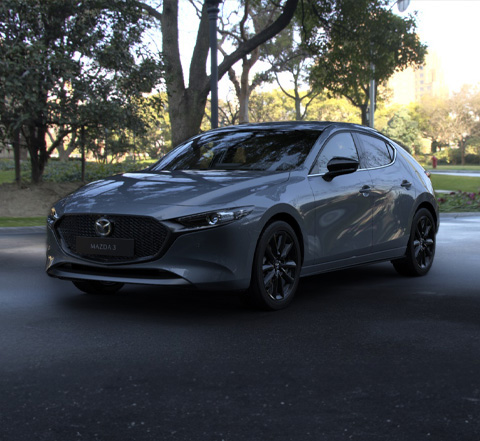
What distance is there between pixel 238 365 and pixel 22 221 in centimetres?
1186

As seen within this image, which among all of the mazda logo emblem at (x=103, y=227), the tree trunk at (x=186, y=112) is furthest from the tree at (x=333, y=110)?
the mazda logo emblem at (x=103, y=227)

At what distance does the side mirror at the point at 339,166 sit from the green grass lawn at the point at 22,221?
365 inches

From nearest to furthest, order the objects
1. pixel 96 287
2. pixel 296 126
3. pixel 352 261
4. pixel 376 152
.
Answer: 1. pixel 96 287
2. pixel 352 261
3. pixel 296 126
4. pixel 376 152

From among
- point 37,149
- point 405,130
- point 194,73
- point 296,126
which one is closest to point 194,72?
point 194,73

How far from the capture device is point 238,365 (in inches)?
192

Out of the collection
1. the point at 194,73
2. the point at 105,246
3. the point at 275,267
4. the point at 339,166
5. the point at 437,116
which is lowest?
the point at 275,267

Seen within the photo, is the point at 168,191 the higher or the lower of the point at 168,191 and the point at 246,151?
the lower

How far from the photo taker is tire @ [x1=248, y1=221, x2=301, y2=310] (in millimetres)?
6301

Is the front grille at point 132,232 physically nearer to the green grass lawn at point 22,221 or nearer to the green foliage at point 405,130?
the green grass lawn at point 22,221

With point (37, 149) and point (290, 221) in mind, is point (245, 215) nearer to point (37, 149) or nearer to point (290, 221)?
point (290, 221)

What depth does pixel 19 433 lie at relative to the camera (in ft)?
12.0

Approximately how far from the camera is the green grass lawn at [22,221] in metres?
15.1

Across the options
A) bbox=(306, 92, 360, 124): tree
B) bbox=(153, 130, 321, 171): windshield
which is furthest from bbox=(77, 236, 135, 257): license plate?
bbox=(306, 92, 360, 124): tree

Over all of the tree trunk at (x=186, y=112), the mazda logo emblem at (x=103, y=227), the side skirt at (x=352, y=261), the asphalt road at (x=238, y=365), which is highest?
the tree trunk at (x=186, y=112)
